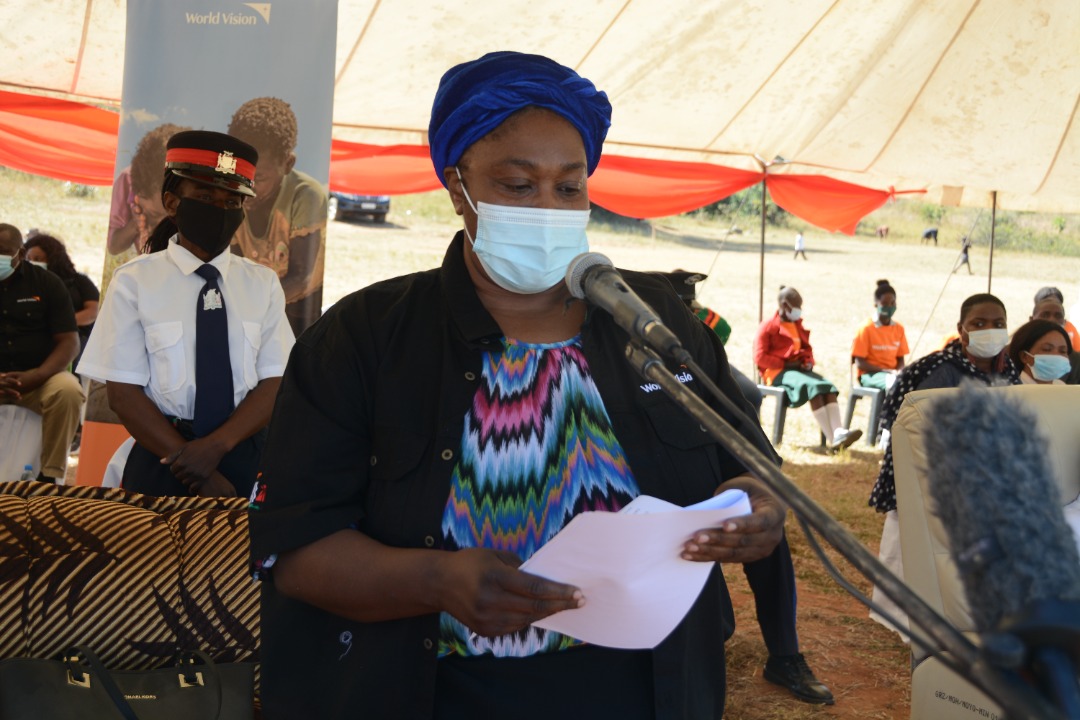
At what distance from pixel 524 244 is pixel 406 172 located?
863 cm

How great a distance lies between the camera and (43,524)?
302 centimetres

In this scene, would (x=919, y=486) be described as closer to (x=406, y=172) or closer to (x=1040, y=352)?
(x=1040, y=352)

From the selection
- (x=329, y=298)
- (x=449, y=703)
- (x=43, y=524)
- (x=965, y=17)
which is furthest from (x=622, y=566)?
(x=329, y=298)

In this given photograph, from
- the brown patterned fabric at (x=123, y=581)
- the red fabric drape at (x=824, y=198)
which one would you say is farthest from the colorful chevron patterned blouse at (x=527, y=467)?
the red fabric drape at (x=824, y=198)

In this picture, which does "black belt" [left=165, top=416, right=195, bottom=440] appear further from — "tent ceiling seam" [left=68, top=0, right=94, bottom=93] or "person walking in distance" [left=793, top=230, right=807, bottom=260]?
"person walking in distance" [left=793, top=230, right=807, bottom=260]

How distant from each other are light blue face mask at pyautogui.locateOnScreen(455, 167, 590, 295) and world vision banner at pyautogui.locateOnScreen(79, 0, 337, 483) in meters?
3.08

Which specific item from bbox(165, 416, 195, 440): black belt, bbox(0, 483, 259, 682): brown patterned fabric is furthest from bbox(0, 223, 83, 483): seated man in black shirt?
bbox(0, 483, 259, 682): brown patterned fabric

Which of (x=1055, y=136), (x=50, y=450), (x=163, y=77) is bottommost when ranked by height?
(x=50, y=450)

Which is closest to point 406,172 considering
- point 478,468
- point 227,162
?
point 227,162

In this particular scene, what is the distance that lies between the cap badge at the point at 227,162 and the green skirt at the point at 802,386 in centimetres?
840

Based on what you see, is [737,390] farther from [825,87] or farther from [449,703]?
[825,87]

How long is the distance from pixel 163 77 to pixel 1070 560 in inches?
184

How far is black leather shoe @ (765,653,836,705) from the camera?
4742 millimetres

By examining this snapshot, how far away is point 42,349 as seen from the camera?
23.6ft
